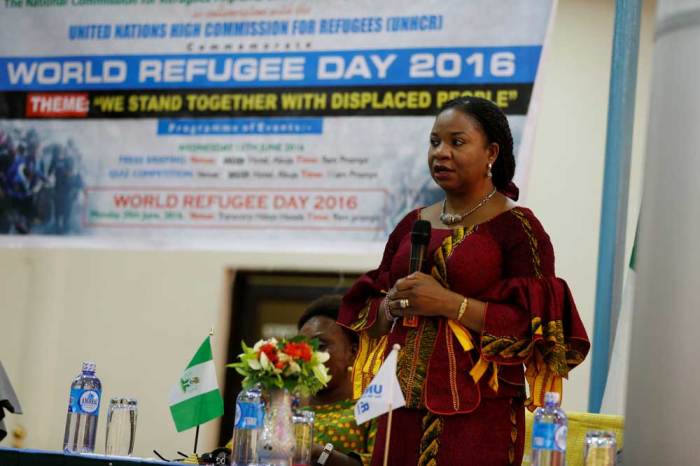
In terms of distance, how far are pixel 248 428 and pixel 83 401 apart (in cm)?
61

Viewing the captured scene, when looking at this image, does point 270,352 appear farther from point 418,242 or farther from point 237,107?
point 237,107

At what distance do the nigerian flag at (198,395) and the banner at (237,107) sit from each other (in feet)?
6.24

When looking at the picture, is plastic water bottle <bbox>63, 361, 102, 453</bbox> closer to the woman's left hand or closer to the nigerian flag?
the nigerian flag

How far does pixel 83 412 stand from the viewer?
279cm

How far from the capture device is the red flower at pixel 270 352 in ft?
7.76

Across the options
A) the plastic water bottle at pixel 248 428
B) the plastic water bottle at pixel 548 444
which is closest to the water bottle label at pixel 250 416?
the plastic water bottle at pixel 248 428

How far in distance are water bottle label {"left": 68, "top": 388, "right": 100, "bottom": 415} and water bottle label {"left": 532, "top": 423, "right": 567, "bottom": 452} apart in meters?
1.17

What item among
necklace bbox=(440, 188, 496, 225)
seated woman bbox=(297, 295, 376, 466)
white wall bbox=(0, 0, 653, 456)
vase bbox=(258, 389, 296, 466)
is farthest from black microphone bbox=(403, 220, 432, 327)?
white wall bbox=(0, 0, 653, 456)

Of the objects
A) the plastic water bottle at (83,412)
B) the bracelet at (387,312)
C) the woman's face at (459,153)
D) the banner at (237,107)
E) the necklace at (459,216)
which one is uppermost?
the banner at (237,107)

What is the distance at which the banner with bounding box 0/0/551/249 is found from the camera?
4902 mm

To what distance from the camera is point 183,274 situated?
569 centimetres

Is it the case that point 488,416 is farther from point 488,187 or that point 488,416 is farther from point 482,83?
point 482,83

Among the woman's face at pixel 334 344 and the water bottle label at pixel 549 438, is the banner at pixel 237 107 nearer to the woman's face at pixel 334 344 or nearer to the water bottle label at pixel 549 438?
the woman's face at pixel 334 344

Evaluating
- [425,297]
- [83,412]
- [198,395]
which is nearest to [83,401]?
[83,412]
